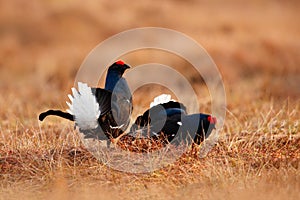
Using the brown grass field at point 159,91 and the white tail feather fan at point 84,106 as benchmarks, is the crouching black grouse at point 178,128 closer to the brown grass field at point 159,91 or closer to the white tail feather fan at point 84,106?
the brown grass field at point 159,91

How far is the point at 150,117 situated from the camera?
597 cm

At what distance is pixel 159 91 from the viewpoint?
33.2 ft

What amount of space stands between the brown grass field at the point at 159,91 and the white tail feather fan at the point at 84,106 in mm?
252

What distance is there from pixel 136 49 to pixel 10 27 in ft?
14.1

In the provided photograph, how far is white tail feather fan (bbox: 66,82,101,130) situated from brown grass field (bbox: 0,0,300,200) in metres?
0.25

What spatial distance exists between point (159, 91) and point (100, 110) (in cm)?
455

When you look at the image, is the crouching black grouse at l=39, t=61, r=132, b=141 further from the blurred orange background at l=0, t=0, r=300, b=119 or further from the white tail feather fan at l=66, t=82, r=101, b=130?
the blurred orange background at l=0, t=0, r=300, b=119

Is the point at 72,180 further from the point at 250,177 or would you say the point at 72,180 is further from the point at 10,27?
the point at 10,27

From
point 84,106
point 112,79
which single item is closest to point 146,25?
point 112,79

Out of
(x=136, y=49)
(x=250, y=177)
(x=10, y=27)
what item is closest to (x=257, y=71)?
(x=136, y=49)

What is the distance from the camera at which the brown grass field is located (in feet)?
16.7

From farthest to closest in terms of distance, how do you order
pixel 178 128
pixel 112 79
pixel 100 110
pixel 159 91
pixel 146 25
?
pixel 146 25
pixel 159 91
pixel 112 79
pixel 178 128
pixel 100 110

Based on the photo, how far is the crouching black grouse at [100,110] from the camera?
5.49 meters

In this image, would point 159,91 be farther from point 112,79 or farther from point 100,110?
point 100,110
